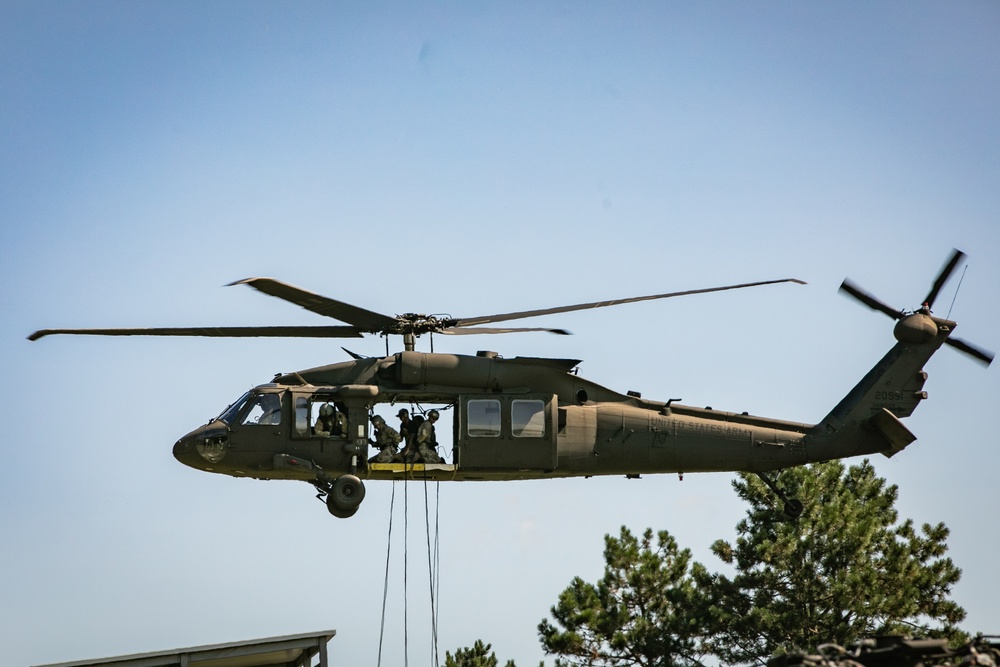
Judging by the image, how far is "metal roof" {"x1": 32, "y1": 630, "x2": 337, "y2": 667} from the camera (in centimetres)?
2255

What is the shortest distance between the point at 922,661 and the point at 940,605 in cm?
2336

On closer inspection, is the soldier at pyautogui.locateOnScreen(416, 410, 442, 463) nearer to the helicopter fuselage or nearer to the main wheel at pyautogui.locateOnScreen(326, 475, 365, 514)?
the helicopter fuselage

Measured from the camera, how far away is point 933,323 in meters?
26.0

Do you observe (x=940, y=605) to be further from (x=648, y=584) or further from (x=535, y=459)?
(x=535, y=459)

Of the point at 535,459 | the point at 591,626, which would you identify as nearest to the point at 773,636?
the point at 591,626

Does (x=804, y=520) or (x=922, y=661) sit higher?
(x=804, y=520)

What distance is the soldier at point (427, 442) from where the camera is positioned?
2330 cm

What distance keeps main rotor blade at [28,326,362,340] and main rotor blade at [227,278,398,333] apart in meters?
0.31

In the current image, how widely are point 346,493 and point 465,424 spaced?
2276mm

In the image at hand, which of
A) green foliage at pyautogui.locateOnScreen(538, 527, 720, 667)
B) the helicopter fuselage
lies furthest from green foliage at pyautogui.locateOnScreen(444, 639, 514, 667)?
the helicopter fuselage

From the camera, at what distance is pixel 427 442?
76.6 ft

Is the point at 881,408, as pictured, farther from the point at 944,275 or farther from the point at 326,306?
the point at 326,306

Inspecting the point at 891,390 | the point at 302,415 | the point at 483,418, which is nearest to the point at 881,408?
the point at 891,390

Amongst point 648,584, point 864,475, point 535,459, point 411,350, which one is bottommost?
point 535,459
